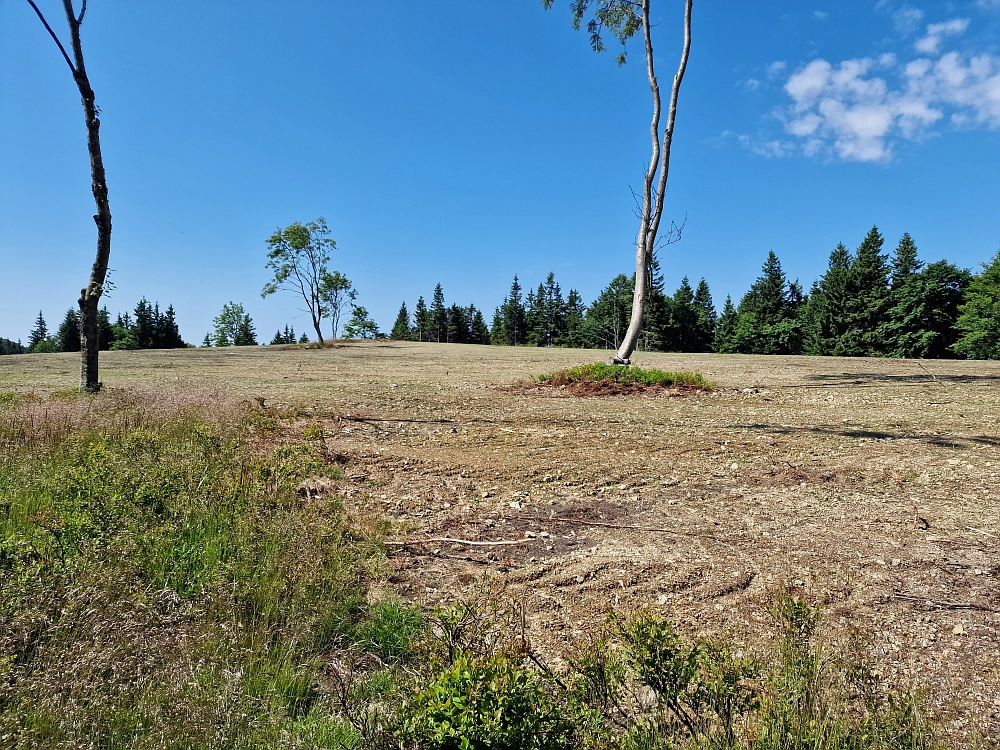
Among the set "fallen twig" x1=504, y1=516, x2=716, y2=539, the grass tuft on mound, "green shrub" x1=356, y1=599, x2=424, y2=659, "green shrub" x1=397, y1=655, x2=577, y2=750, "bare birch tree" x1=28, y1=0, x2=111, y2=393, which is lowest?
"green shrub" x1=356, y1=599, x2=424, y2=659

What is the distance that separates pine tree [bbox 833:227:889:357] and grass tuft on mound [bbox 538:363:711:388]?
55.6 meters

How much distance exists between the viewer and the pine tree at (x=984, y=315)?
45.2 metres

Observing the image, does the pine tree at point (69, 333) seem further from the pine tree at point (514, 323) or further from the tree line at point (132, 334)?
the pine tree at point (514, 323)

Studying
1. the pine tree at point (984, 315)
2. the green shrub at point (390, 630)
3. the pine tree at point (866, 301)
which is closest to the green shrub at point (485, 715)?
the green shrub at point (390, 630)

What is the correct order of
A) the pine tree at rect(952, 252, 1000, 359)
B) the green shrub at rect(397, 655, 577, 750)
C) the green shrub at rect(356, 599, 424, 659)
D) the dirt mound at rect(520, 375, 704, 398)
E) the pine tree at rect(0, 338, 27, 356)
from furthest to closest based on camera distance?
the pine tree at rect(0, 338, 27, 356)
the pine tree at rect(952, 252, 1000, 359)
the dirt mound at rect(520, 375, 704, 398)
the green shrub at rect(356, 599, 424, 659)
the green shrub at rect(397, 655, 577, 750)

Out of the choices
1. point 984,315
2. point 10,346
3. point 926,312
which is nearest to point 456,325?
point 926,312

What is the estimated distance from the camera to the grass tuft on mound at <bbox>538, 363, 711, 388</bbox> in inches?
470

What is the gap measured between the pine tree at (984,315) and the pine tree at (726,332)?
2702cm

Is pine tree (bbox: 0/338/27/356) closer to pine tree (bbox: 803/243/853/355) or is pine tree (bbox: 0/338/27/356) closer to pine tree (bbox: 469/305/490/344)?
pine tree (bbox: 469/305/490/344)

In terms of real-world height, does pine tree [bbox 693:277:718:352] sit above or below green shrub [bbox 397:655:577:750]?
above

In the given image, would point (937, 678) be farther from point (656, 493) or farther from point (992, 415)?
point (992, 415)

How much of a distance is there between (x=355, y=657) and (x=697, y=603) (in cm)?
189

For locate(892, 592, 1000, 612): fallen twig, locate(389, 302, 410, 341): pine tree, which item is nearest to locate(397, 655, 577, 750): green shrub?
locate(892, 592, 1000, 612): fallen twig

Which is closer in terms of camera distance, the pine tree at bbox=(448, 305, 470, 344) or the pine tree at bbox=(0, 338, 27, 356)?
the pine tree at bbox=(0, 338, 27, 356)
